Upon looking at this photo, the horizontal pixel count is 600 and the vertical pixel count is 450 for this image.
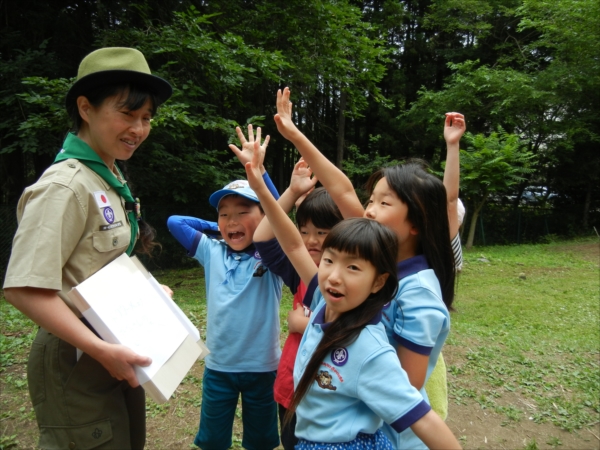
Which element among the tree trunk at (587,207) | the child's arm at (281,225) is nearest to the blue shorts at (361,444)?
the child's arm at (281,225)

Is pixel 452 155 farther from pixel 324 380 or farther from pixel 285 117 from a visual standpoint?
pixel 324 380

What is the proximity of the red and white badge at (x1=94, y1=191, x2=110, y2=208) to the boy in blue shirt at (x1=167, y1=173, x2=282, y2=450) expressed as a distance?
668 mm

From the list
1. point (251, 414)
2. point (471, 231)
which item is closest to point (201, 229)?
point (251, 414)

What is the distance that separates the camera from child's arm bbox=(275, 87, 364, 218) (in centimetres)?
169

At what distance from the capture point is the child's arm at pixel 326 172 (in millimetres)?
1694

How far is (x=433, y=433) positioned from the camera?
119 centimetres

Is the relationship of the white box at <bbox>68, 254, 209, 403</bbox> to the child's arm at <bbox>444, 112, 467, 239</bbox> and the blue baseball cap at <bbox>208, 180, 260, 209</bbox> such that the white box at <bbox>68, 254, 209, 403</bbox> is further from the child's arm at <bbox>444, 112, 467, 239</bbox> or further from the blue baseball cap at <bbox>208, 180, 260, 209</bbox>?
the child's arm at <bbox>444, 112, 467, 239</bbox>

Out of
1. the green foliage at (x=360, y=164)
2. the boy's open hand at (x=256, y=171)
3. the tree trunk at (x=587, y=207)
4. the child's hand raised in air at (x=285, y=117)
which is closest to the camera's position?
the boy's open hand at (x=256, y=171)

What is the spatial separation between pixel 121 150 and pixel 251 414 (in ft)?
4.19

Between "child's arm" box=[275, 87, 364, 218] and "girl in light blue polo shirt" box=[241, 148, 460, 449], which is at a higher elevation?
"child's arm" box=[275, 87, 364, 218]

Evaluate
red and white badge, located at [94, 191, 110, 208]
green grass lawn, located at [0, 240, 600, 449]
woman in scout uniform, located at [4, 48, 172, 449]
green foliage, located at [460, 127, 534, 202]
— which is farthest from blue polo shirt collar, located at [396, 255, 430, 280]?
green foliage, located at [460, 127, 534, 202]

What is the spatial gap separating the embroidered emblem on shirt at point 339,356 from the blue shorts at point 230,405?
84 centimetres

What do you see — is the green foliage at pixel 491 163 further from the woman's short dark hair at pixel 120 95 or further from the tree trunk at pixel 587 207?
the woman's short dark hair at pixel 120 95

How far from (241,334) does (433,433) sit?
1.04 meters
